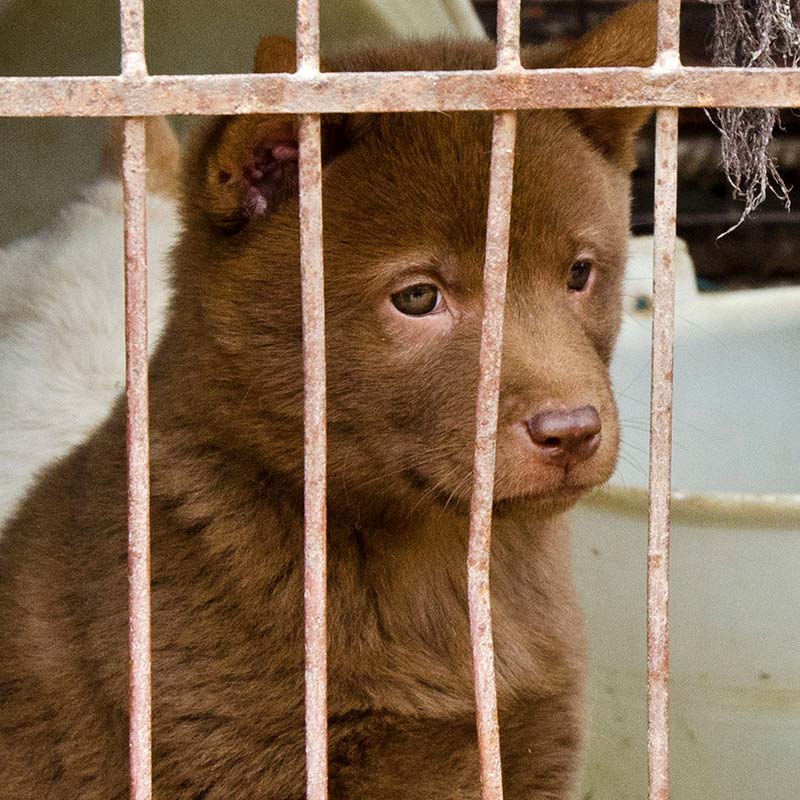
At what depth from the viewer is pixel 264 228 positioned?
7.34 ft

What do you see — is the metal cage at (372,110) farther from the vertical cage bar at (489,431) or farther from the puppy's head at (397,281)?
the puppy's head at (397,281)

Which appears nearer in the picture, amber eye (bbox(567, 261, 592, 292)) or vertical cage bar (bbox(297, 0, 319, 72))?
vertical cage bar (bbox(297, 0, 319, 72))

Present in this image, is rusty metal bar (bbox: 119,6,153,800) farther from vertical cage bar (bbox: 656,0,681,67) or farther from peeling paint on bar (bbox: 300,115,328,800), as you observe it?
vertical cage bar (bbox: 656,0,681,67)

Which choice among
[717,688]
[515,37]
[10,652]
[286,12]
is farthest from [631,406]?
[515,37]

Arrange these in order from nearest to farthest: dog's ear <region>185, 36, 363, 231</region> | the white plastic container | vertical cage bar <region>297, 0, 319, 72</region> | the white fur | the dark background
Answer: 1. vertical cage bar <region>297, 0, 319, 72</region>
2. dog's ear <region>185, 36, 363, 231</region>
3. the white plastic container
4. the white fur
5. the dark background

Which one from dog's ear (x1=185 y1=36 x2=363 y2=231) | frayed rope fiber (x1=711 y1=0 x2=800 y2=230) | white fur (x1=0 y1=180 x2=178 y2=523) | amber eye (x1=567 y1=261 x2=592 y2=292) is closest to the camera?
frayed rope fiber (x1=711 y1=0 x2=800 y2=230)

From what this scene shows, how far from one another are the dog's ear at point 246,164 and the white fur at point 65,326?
1.14 m

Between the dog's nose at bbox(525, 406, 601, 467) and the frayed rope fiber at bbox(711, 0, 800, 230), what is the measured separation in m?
0.37

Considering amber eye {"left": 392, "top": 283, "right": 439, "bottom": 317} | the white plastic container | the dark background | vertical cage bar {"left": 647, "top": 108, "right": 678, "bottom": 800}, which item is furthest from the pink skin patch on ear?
the dark background

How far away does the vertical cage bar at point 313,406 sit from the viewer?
1.77 meters

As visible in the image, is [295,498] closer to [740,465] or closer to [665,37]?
[665,37]

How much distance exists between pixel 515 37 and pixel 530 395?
0.53 meters

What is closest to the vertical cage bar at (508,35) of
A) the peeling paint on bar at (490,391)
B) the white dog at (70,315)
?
the peeling paint on bar at (490,391)

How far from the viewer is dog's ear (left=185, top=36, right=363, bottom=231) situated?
2.06 m
